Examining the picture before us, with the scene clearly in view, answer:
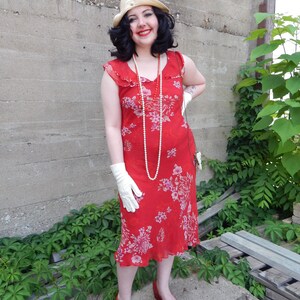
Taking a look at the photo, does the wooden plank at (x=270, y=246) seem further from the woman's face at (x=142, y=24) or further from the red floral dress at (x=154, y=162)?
the woman's face at (x=142, y=24)

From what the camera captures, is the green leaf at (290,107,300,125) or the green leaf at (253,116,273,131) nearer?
the green leaf at (290,107,300,125)

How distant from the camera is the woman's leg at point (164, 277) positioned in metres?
1.86

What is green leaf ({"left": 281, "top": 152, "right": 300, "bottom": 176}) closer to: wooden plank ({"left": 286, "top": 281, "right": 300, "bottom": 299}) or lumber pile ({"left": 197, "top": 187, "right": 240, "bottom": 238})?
lumber pile ({"left": 197, "top": 187, "right": 240, "bottom": 238})

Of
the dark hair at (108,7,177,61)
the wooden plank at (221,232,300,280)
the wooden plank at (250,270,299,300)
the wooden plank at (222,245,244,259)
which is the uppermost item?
the dark hair at (108,7,177,61)

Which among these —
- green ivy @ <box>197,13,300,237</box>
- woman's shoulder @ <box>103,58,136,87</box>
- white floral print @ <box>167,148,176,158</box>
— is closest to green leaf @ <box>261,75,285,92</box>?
green ivy @ <box>197,13,300,237</box>

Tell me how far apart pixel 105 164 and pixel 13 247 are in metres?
1.00

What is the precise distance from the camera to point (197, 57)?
3199mm

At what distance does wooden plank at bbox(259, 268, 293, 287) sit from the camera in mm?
2109

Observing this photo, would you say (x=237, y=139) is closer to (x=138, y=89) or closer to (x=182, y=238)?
(x=182, y=238)

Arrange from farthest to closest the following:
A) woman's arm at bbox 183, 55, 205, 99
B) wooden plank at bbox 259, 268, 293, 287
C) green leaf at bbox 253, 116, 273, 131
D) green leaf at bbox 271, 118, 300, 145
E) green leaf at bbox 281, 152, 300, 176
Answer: green leaf at bbox 253, 116, 273, 131 < green leaf at bbox 281, 152, 300, 176 < green leaf at bbox 271, 118, 300, 145 < wooden plank at bbox 259, 268, 293, 287 < woman's arm at bbox 183, 55, 205, 99

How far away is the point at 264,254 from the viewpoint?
238 cm

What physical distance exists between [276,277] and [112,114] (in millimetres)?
1661

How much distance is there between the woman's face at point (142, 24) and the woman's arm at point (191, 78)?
270mm

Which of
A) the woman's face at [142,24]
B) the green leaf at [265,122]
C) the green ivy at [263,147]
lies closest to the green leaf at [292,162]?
the green ivy at [263,147]
